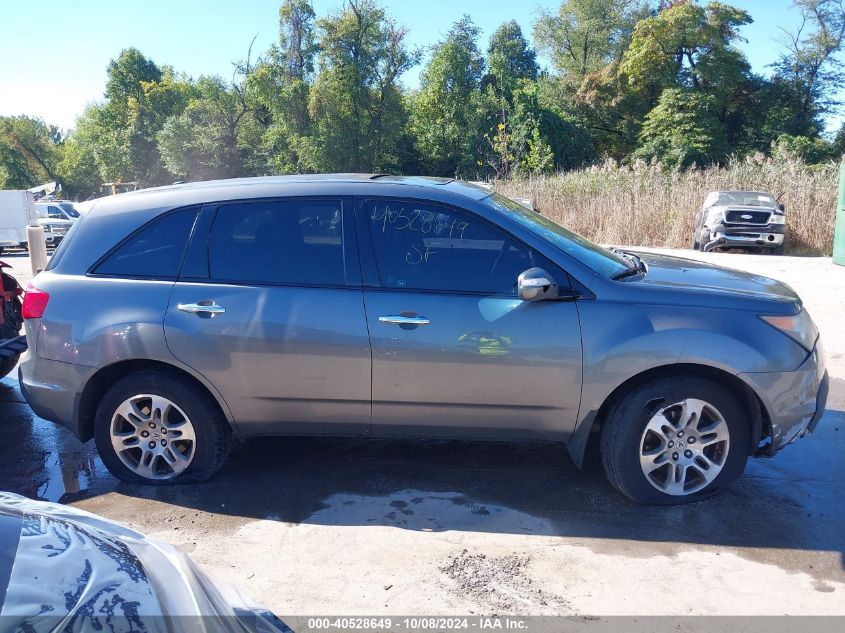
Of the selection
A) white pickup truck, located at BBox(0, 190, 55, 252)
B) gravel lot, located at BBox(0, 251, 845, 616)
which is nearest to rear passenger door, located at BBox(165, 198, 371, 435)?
gravel lot, located at BBox(0, 251, 845, 616)

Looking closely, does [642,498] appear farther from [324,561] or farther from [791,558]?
[324,561]

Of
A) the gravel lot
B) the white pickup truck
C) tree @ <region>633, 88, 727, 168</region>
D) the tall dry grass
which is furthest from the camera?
tree @ <region>633, 88, 727, 168</region>

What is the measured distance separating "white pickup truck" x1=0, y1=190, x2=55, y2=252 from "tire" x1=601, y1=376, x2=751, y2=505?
48.2 ft

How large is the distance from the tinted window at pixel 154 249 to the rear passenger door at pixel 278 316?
9cm

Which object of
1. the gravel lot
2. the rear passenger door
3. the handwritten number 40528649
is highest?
the handwritten number 40528649

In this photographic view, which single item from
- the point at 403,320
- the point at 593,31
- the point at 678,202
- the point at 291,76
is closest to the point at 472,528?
the point at 403,320

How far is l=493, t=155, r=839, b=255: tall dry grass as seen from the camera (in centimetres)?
1739

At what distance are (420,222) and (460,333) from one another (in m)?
0.73

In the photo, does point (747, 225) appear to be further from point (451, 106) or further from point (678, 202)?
point (451, 106)

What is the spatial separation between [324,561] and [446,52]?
1715 inches

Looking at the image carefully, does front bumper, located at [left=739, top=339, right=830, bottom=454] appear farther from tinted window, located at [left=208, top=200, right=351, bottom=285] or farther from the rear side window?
the rear side window

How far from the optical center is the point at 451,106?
142ft

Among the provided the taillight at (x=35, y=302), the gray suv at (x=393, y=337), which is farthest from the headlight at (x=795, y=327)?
the taillight at (x=35, y=302)

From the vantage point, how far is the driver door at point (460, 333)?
3.95 meters
